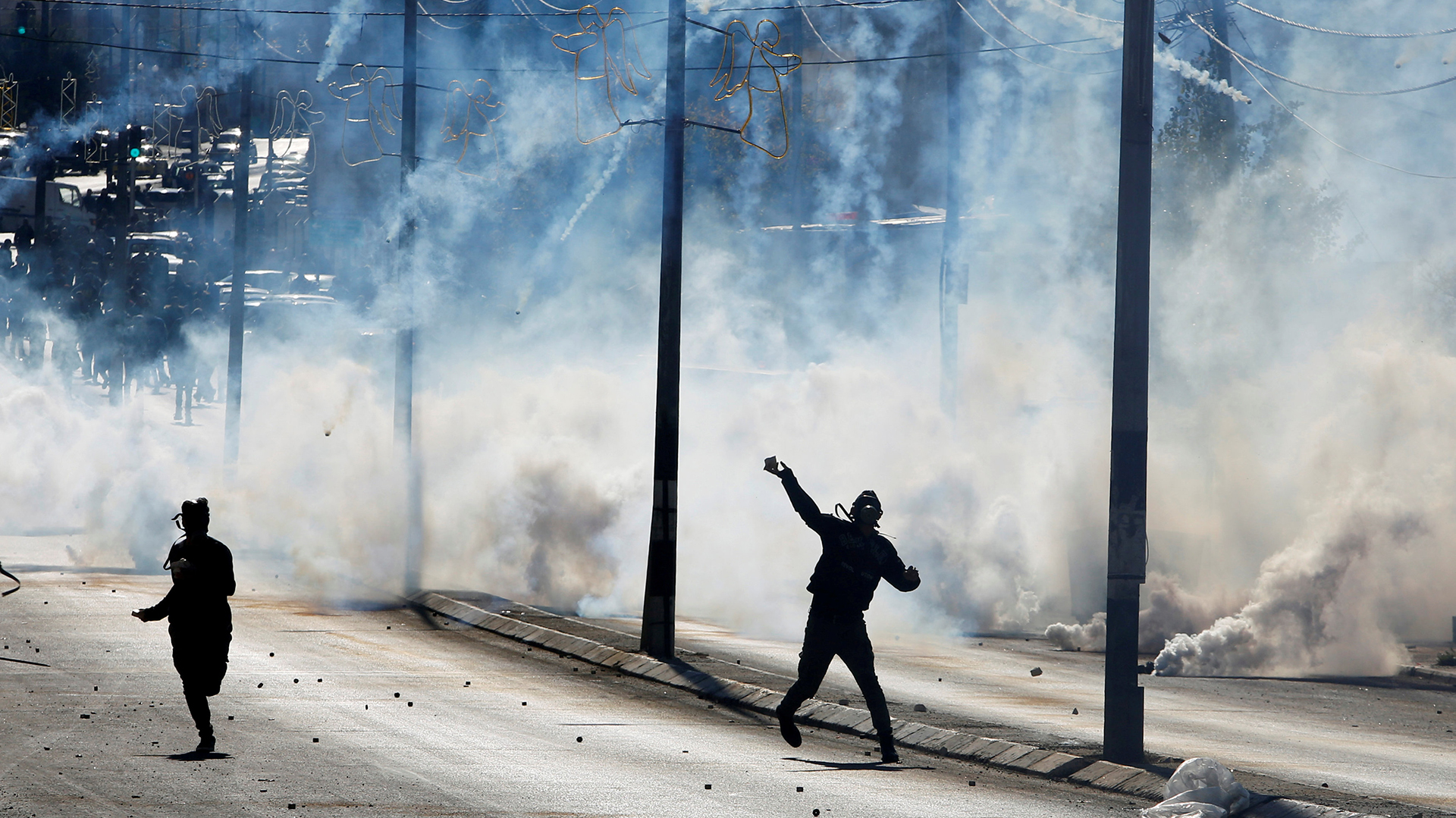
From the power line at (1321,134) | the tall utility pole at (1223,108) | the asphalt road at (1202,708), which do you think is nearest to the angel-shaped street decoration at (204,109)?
the tall utility pole at (1223,108)

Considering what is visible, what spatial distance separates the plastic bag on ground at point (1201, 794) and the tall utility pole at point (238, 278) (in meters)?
20.4

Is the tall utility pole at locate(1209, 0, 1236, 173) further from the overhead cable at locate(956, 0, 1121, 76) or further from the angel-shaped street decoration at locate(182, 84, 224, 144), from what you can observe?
the angel-shaped street decoration at locate(182, 84, 224, 144)

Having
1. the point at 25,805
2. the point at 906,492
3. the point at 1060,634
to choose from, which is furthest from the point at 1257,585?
the point at 25,805

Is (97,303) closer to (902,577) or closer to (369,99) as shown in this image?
(369,99)

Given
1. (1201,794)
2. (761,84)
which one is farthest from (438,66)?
(1201,794)

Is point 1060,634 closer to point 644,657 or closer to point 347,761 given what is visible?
point 644,657

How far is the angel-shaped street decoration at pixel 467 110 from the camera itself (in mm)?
31594

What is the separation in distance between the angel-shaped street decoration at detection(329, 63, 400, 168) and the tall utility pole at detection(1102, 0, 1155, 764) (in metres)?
20.5

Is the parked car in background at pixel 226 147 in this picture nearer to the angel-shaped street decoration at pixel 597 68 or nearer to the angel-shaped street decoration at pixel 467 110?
the angel-shaped street decoration at pixel 467 110

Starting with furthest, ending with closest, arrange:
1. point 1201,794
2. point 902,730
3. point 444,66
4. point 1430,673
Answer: point 444,66
point 1430,673
point 902,730
point 1201,794

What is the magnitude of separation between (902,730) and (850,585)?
153cm

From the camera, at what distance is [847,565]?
915 centimetres

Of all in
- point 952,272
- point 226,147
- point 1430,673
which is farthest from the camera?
point 226,147

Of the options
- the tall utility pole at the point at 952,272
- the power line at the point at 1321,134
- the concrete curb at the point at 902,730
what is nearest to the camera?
the concrete curb at the point at 902,730
